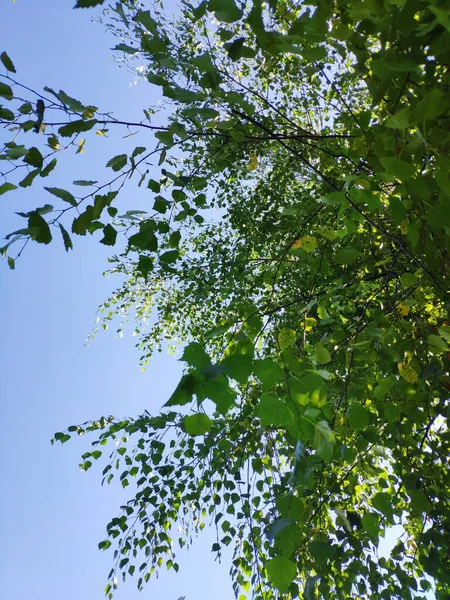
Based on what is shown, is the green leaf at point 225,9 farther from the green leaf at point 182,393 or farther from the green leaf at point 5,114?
the green leaf at point 182,393

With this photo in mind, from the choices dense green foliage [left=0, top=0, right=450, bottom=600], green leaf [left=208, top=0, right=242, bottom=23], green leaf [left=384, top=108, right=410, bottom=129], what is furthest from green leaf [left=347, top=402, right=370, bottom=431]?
green leaf [left=208, top=0, right=242, bottom=23]

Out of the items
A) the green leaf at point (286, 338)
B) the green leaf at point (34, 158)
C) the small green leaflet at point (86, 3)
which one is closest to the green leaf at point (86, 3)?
the small green leaflet at point (86, 3)

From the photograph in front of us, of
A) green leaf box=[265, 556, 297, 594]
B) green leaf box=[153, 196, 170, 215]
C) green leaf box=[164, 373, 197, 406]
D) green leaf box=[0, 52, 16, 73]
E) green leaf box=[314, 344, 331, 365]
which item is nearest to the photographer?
green leaf box=[164, 373, 197, 406]

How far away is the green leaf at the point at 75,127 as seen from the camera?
1.10 metres

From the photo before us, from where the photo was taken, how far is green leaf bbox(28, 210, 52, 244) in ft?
3.33

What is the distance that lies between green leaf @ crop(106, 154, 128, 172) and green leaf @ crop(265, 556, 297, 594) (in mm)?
956

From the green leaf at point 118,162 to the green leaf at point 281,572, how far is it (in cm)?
96

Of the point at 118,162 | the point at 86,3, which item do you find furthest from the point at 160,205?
the point at 86,3

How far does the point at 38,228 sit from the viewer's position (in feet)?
3.38

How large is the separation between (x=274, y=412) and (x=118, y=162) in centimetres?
76

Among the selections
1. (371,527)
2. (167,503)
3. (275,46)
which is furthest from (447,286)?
(167,503)

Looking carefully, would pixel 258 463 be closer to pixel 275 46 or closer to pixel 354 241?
pixel 354 241

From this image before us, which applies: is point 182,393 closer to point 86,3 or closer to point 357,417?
point 357,417

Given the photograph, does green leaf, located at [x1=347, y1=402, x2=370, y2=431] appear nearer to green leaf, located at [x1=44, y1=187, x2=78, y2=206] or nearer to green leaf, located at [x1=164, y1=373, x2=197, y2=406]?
green leaf, located at [x1=164, y1=373, x2=197, y2=406]
